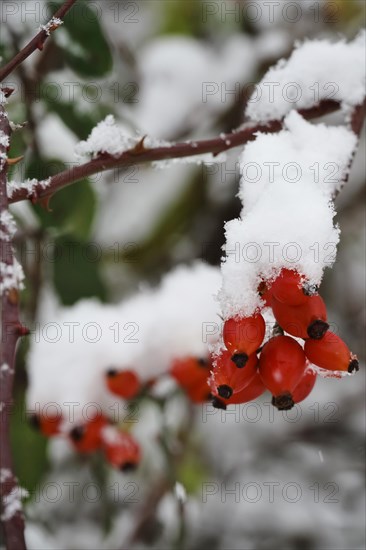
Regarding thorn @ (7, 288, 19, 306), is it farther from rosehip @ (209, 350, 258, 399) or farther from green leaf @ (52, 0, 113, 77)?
green leaf @ (52, 0, 113, 77)

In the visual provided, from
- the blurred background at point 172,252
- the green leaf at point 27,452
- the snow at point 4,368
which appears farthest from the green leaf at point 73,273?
the snow at point 4,368

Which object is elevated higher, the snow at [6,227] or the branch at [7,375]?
the snow at [6,227]

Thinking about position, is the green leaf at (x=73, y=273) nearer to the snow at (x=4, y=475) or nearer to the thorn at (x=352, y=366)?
the thorn at (x=352, y=366)

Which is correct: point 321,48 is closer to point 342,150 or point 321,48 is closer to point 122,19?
point 342,150

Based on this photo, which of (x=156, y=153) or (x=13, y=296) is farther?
(x=156, y=153)

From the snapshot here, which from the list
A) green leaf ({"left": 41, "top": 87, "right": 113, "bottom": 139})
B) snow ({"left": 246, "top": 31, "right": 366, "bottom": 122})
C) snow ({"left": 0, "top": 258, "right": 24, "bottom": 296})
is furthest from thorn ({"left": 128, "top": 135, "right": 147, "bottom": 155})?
green leaf ({"left": 41, "top": 87, "right": 113, "bottom": 139})

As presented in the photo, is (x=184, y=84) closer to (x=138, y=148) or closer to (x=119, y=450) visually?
(x=119, y=450)

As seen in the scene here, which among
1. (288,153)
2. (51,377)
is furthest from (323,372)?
(51,377)

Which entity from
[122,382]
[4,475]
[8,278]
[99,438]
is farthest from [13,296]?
[99,438]
